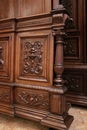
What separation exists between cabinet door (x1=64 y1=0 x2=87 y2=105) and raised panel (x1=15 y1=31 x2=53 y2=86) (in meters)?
0.74

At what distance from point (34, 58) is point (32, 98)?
0.36 meters

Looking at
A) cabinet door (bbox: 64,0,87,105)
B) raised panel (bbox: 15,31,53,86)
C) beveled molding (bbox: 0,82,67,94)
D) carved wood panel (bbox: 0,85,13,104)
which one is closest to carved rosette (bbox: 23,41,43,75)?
raised panel (bbox: 15,31,53,86)

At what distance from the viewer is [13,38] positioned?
3.95 feet

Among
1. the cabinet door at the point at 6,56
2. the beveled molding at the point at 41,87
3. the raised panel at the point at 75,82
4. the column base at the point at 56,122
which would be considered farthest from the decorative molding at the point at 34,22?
the raised panel at the point at 75,82

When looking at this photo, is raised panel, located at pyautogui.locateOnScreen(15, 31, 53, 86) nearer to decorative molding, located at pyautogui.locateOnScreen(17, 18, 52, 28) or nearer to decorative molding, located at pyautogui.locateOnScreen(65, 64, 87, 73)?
decorative molding, located at pyautogui.locateOnScreen(17, 18, 52, 28)

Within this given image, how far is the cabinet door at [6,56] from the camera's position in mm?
1212

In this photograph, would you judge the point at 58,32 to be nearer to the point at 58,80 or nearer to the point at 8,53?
the point at 58,80

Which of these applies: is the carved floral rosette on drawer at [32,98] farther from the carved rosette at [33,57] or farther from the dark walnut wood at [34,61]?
the carved rosette at [33,57]

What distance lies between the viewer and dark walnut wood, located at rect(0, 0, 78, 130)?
1.04 m

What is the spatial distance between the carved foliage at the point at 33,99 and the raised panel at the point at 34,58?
11 centimetres

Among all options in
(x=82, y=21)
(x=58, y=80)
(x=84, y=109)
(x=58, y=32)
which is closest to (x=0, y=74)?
(x=58, y=80)

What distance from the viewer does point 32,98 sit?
3.77ft

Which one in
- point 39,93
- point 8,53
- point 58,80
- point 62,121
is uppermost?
point 8,53

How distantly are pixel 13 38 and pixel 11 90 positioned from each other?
19.1 inches
